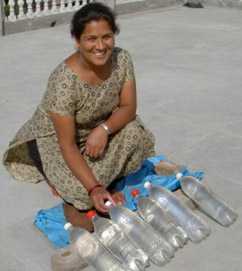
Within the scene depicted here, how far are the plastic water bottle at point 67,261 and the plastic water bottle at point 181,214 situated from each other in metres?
0.68

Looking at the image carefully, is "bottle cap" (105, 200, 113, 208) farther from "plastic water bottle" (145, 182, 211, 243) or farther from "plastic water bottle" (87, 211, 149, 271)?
"plastic water bottle" (145, 182, 211, 243)

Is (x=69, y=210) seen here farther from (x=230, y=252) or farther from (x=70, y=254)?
(x=230, y=252)

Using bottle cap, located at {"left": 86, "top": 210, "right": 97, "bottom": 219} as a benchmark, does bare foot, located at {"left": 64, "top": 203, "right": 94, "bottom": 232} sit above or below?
below

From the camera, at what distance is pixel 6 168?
4012mm

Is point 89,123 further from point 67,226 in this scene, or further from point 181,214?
point 181,214

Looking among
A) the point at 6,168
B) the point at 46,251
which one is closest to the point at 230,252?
the point at 46,251

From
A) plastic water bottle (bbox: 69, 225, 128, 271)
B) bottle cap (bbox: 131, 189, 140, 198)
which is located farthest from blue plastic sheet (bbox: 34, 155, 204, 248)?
plastic water bottle (bbox: 69, 225, 128, 271)

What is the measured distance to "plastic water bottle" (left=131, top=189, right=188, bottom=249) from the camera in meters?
3.19

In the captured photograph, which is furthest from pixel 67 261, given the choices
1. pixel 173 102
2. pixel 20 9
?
pixel 20 9

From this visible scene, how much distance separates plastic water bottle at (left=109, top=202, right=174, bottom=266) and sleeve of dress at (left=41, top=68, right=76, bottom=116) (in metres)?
0.61

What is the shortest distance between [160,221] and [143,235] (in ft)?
0.58

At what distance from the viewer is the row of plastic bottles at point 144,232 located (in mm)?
2988

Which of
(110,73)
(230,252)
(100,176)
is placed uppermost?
(110,73)

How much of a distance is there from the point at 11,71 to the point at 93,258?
13.3 ft
